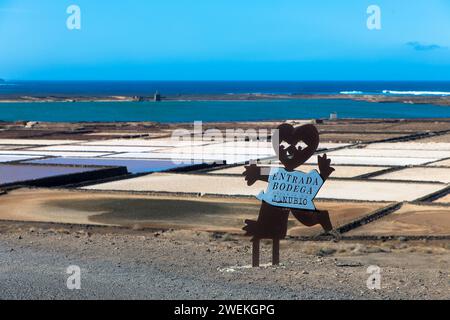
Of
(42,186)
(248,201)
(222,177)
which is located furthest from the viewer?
(222,177)

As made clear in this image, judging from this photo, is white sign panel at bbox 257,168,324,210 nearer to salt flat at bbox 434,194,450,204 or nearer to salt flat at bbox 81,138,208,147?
salt flat at bbox 434,194,450,204

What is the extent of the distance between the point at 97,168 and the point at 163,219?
7355 millimetres

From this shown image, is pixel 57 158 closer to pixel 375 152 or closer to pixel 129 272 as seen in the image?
pixel 375 152

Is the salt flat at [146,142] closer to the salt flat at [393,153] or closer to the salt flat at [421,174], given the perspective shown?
the salt flat at [393,153]

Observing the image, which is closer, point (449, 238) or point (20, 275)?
point (20, 275)

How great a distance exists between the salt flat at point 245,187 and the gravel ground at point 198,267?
4.54 metres

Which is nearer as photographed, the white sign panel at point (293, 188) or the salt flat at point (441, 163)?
the white sign panel at point (293, 188)

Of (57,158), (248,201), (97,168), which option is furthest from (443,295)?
(57,158)

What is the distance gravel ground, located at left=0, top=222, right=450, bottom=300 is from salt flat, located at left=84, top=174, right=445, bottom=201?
4542 millimetres

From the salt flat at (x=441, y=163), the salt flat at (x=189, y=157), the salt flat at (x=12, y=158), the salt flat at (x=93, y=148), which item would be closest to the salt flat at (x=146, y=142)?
the salt flat at (x=93, y=148)

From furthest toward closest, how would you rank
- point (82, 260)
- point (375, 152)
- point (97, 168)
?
point (375, 152) → point (97, 168) → point (82, 260)

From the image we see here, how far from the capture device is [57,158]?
916 inches

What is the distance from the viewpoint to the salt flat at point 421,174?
18266mm

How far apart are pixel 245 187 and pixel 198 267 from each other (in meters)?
7.94
